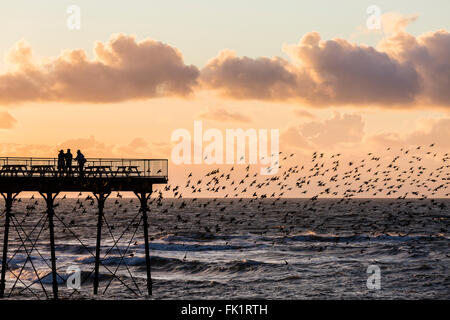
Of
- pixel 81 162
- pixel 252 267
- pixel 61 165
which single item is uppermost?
pixel 81 162

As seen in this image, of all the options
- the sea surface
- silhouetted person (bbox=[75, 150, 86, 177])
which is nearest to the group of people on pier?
silhouetted person (bbox=[75, 150, 86, 177])

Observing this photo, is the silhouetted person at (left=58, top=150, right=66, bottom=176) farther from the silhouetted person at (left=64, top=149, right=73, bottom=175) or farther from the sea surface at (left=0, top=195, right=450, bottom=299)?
the sea surface at (left=0, top=195, right=450, bottom=299)

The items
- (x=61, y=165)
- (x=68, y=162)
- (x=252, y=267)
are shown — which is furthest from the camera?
(x=252, y=267)

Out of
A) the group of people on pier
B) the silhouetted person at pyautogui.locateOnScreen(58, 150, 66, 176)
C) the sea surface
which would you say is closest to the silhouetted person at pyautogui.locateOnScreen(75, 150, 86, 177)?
the group of people on pier

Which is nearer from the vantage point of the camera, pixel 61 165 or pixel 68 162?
pixel 61 165

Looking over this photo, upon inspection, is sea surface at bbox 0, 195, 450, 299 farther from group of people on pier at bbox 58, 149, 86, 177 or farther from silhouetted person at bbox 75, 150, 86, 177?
silhouetted person at bbox 75, 150, 86, 177

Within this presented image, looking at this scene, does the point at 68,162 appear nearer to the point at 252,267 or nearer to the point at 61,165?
the point at 61,165

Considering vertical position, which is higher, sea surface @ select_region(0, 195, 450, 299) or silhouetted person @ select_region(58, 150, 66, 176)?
silhouetted person @ select_region(58, 150, 66, 176)

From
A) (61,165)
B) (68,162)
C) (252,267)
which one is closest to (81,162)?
(68,162)

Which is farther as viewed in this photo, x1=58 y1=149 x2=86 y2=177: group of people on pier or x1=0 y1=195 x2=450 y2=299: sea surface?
x1=0 y1=195 x2=450 y2=299: sea surface

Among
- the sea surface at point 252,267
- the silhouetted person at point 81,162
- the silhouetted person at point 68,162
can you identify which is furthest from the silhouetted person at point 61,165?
the sea surface at point 252,267
